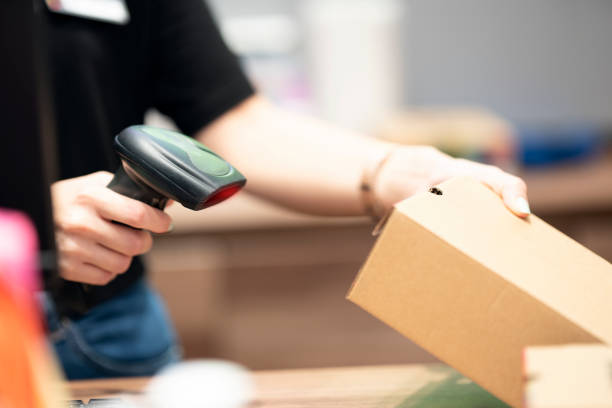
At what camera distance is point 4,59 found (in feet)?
1.42

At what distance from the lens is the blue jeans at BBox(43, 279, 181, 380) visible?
29.7 inches

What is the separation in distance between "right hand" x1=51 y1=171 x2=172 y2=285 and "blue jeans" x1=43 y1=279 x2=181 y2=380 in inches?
6.7

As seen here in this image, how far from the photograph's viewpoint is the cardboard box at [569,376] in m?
0.42

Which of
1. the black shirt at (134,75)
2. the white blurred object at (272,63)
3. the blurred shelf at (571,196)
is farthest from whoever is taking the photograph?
the white blurred object at (272,63)

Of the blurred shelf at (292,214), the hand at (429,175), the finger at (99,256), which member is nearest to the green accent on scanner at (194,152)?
the finger at (99,256)

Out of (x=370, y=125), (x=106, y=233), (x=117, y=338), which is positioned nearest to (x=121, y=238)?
(x=106, y=233)

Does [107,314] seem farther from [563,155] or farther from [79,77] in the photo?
[563,155]

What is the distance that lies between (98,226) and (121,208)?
25mm

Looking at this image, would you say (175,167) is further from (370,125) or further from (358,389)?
(370,125)

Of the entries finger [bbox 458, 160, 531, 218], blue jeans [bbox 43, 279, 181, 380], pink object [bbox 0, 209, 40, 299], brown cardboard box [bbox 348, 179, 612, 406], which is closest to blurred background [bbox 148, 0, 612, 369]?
blue jeans [bbox 43, 279, 181, 380]

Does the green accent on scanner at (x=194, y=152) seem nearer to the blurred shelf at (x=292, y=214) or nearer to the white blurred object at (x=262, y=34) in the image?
the blurred shelf at (x=292, y=214)

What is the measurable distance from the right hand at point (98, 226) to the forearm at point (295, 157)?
0.75ft

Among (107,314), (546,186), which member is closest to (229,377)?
(107,314)

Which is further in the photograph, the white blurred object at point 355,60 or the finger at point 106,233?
the white blurred object at point 355,60
